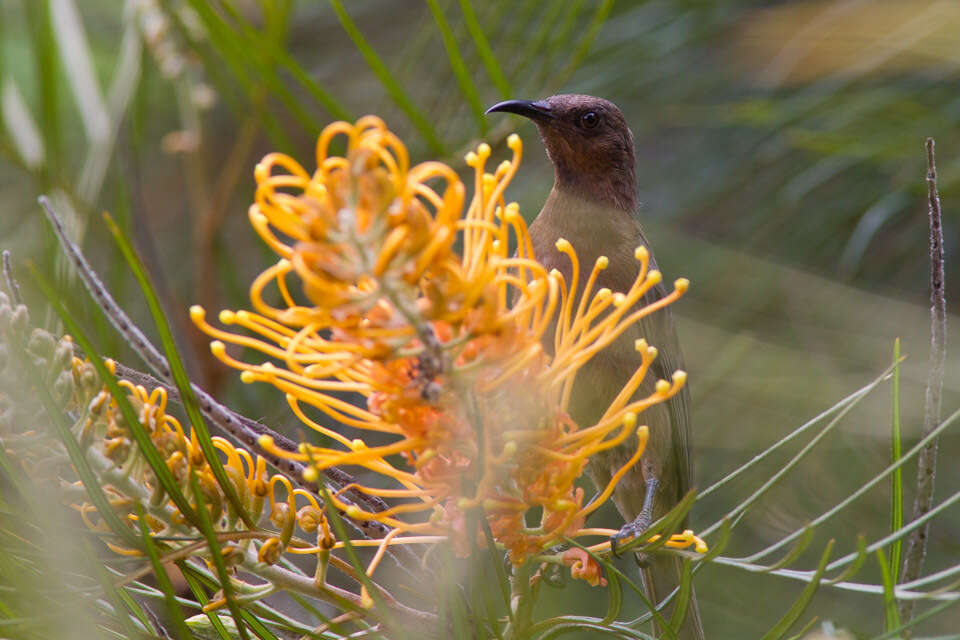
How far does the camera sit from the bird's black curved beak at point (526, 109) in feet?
6.34

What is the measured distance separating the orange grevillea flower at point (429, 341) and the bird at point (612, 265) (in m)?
1.00

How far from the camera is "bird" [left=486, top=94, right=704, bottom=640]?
2260 millimetres

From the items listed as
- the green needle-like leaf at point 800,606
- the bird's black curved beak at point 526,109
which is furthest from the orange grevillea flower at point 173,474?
the bird's black curved beak at point 526,109

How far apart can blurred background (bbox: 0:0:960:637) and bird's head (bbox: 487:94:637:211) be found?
5 centimetres

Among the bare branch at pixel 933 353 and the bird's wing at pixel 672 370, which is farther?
the bird's wing at pixel 672 370

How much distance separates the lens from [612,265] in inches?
93.7

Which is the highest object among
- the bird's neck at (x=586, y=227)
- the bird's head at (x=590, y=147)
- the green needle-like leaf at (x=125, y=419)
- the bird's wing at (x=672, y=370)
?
the green needle-like leaf at (x=125, y=419)

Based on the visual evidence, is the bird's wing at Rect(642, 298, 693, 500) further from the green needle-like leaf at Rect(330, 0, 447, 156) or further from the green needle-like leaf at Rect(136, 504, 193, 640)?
the green needle-like leaf at Rect(136, 504, 193, 640)

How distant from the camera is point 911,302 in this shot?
2217mm

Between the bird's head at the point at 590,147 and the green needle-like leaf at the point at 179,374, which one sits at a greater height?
the green needle-like leaf at the point at 179,374

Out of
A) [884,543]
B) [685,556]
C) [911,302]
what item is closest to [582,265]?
[911,302]

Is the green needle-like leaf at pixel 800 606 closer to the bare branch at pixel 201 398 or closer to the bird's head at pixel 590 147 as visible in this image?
the bare branch at pixel 201 398

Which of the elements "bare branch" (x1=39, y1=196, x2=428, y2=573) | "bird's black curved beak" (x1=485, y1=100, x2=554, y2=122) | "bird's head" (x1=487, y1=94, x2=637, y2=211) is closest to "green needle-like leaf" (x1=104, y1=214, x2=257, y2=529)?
"bare branch" (x1=39, y1=196, x2=428, y2=573)

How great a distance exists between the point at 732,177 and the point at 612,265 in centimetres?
35
